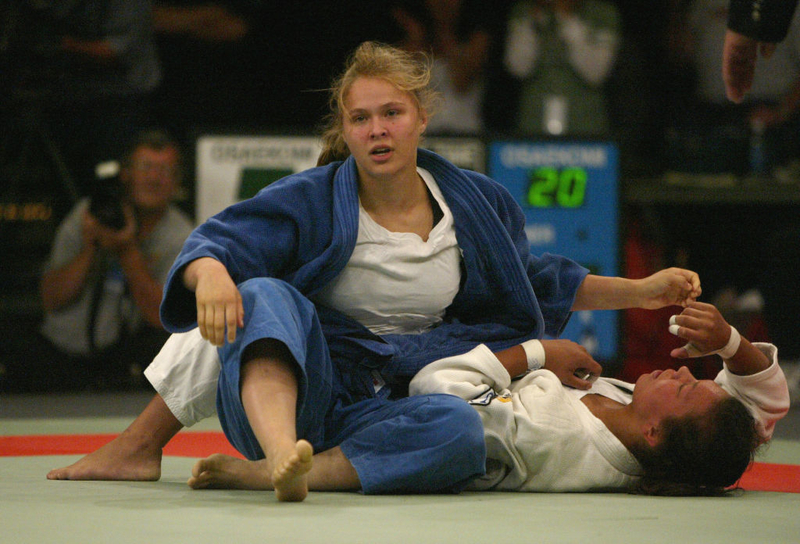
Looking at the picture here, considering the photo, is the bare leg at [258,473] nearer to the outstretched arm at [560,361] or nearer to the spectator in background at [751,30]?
the outstretched arm at [560,361]

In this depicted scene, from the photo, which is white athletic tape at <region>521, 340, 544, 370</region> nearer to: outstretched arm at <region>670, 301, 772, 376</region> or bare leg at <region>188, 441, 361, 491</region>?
outstretched arm at <region>670, 301, 772, 376</region>

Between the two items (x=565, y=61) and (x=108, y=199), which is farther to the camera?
(x=565, y=61)

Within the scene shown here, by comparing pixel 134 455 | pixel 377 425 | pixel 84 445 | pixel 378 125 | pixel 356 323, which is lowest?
pixel 84 445

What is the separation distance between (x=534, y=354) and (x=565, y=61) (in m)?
3.54

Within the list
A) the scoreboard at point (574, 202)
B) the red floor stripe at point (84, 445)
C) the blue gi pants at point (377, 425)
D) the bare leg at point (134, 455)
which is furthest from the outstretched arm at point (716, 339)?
the scoreboard at point (574, 202)

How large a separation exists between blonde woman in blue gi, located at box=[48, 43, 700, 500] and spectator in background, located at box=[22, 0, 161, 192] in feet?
9.22

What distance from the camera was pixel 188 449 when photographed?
10.6 ft

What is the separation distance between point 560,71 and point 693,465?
12.4 ft

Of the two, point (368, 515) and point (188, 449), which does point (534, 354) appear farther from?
point (188, 449)

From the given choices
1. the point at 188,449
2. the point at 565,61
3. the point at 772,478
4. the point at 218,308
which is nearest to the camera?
the point at 218,308

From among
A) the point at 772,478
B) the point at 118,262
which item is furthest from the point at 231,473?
the point at 118,262

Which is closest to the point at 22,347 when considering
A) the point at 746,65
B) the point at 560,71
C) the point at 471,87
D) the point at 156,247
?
the point at 156,247

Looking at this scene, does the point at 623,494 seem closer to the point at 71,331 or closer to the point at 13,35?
the point at 71,331

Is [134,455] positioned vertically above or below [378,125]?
below
